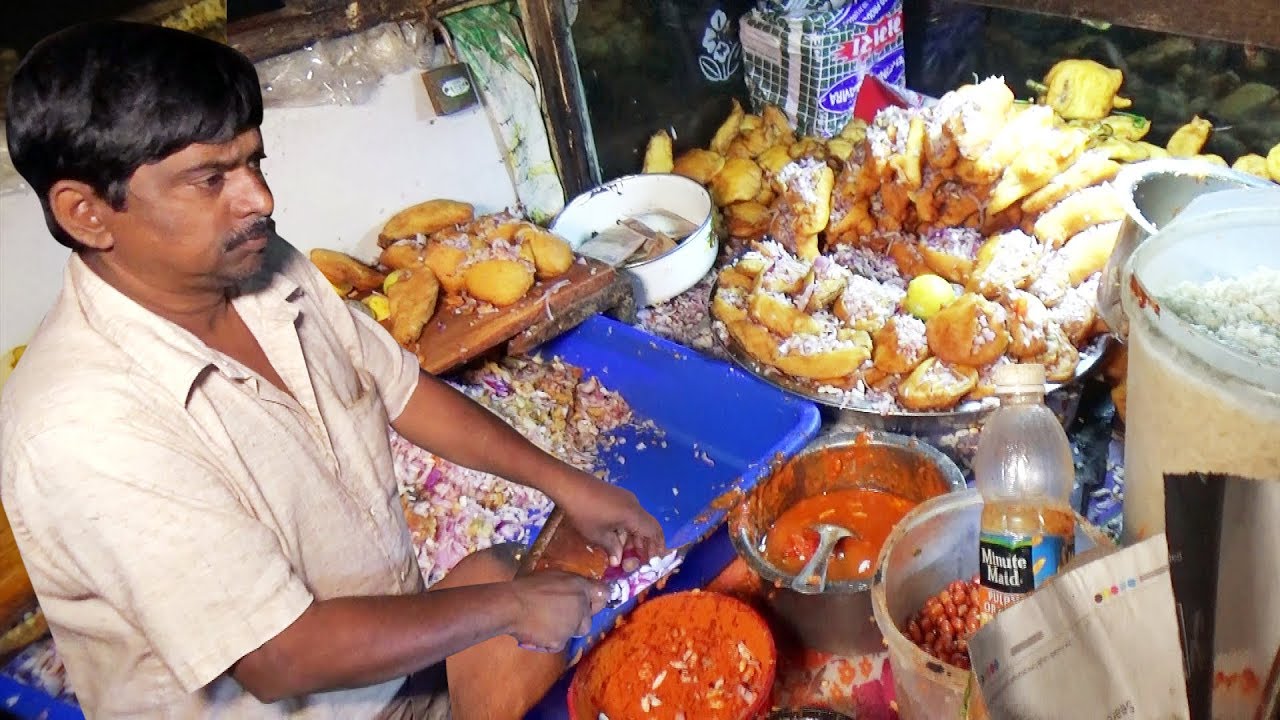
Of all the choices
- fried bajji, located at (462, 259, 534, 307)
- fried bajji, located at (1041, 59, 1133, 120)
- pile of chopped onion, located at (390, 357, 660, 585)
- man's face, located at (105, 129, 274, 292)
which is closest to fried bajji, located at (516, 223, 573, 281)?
fried bajji, located at (462, 259, 534, 307)

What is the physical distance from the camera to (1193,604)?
82 cm

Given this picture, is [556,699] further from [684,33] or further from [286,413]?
[684,33]

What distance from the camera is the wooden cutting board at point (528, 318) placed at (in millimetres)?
3297

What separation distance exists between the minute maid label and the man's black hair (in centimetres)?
154

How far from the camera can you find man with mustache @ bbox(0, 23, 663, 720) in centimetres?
142

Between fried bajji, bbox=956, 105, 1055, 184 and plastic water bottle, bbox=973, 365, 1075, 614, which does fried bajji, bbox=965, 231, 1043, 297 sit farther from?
plastic water bottle, bbox=973, 365, 1075, 614

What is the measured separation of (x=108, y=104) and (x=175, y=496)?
2.10 ft

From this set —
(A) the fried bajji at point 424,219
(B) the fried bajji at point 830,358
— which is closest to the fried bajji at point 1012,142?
(B) the fried bajji at point 830,358

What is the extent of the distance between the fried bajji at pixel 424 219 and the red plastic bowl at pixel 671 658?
84.3 inches

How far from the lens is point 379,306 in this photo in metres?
3.46

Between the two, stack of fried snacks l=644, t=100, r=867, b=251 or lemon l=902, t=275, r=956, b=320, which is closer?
lemon l=902, t=275, r=956, b=320

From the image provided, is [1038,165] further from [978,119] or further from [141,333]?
[141,333]

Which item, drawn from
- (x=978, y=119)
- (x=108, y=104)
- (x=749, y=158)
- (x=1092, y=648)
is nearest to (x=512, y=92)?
(x=749, y=158)

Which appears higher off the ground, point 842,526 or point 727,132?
point 727,132
